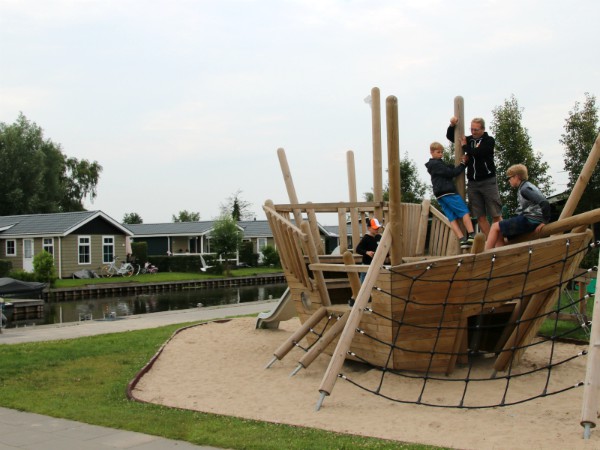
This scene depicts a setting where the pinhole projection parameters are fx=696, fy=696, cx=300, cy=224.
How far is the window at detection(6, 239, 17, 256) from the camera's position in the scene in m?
43.6

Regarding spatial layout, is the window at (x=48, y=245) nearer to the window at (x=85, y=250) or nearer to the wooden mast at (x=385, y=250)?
the window at (x=85, y=250)

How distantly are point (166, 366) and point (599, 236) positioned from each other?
1451 centimetres

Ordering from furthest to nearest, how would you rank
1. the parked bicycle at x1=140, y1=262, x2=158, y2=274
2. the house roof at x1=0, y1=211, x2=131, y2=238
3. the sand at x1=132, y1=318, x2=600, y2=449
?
the parked bicycle at x1=140, y1=262, x2=158, y2=274 < the house roof at x1=0, y1=211, x2=131, y2=238 < the sand at x1=132, y1=318, x2=600, y2=449

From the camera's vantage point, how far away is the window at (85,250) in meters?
43.2

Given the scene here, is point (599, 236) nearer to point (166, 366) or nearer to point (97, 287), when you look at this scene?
point (166, 366)

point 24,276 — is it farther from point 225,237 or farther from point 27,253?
point 225,237

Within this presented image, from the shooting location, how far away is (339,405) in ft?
25.4

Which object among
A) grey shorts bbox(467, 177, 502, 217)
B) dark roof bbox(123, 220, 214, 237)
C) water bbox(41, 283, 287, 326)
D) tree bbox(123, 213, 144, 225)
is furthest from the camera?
tree bbox(123, 213, 144, 225)

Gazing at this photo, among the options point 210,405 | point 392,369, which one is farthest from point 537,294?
point 210,405

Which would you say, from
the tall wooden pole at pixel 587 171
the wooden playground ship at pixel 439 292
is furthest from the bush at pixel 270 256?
the tall wooden pole at pixel 587 171

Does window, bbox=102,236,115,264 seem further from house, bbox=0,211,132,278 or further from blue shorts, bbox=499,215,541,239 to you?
blue shorts, bbox=499,215,541,239

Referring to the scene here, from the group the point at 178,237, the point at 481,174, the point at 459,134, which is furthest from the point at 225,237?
the point at 481,174

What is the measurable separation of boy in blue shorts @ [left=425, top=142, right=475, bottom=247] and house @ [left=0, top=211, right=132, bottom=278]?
36.1 m

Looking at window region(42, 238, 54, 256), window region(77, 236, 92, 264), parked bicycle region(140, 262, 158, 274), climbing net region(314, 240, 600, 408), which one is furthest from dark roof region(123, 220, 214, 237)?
climbing net region(314, 240, 600, 408)
